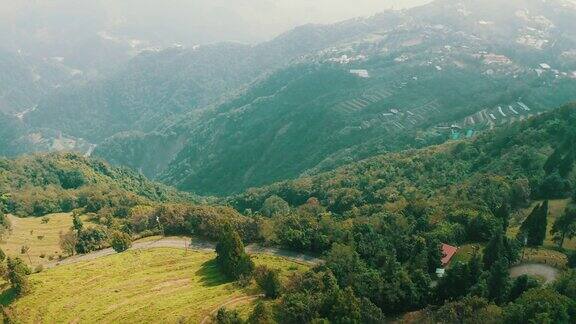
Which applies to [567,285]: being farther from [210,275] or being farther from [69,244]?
[69,244]

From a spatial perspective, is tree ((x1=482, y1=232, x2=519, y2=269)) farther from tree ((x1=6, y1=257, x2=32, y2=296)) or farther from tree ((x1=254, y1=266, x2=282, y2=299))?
tree ((x1=6, y1=257, x2=32, y2=296))

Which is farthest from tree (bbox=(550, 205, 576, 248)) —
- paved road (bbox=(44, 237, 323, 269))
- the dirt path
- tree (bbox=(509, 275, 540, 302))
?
the dirt path

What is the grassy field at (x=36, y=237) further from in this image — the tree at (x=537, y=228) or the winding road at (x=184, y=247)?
the tree at (x=537, y=228)

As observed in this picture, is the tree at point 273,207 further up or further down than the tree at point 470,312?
further down

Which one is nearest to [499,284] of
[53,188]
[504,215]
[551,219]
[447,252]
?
[447,252]

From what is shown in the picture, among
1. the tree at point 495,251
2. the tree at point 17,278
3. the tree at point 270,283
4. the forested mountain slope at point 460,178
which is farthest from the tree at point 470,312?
the tree at point 17,278

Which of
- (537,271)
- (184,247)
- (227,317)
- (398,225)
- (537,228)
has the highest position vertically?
(227,317)

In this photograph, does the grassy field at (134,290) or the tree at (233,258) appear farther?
the tree at (233,258)
